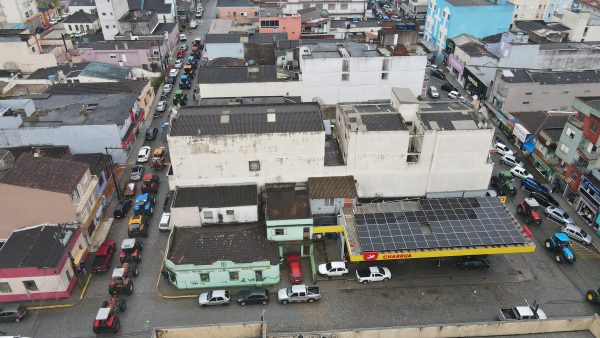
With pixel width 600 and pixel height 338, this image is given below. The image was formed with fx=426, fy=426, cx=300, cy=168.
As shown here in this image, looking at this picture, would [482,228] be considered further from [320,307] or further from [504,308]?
[320,307]

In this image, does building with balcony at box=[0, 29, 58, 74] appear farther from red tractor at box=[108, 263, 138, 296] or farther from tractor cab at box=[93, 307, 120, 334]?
tractor cab at box=[93, 307, 120, 334]

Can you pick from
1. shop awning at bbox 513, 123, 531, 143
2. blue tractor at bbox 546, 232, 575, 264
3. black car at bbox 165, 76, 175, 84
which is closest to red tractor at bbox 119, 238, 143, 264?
blue tractor at bbox 546, 232, 575, 264

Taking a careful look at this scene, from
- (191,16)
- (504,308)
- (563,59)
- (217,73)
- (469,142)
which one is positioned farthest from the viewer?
(191,16)

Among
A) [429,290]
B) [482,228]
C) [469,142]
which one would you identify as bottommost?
[429,290]

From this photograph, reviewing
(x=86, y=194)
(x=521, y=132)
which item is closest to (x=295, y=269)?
(x=86, y=194)

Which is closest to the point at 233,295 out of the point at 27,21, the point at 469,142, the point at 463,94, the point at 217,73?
the point at 469,142

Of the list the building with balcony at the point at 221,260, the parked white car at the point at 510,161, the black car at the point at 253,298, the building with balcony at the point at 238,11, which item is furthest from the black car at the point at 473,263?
the building with balcony at the point at 238,11

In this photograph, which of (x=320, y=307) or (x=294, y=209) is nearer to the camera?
(x=320, y=307)
